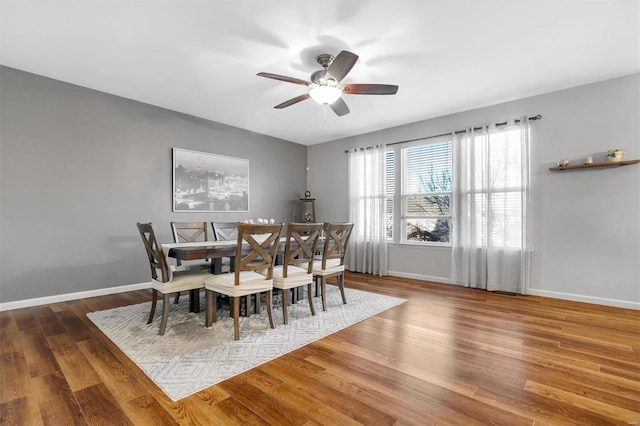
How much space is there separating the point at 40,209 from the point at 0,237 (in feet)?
1.48

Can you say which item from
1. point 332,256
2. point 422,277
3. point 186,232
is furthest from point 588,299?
point 186,232

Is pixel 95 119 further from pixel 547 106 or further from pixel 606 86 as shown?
pixel 606 86

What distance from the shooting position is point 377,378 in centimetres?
199

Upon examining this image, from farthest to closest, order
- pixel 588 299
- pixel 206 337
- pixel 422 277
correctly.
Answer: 1. pixel 422 277
2. pixel 588 299
3. pixel 206 337

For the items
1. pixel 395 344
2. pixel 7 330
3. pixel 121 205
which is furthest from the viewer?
pixel 121 205

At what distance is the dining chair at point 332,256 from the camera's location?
11.4 feet

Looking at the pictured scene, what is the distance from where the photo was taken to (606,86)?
12.0 feet

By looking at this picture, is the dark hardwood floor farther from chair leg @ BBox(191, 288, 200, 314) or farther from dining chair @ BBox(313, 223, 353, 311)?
chair leg @ BBox(191, 288, 200, 314)

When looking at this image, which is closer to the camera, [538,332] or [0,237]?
[538,332]

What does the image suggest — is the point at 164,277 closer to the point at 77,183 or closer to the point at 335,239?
the point at 335,239

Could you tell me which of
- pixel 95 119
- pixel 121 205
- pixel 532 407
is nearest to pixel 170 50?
pixel 95 119

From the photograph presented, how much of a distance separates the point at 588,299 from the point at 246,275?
4.15 metres

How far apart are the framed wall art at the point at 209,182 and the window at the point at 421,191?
277 cm

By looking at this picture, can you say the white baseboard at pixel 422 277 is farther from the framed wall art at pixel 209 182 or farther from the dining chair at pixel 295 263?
the framed wall art at pixel 209 182
